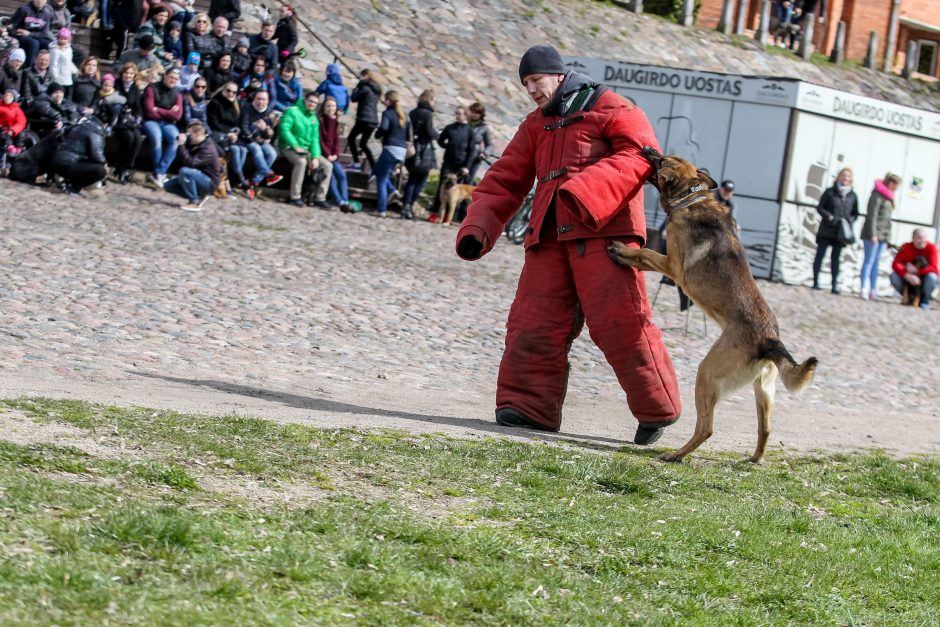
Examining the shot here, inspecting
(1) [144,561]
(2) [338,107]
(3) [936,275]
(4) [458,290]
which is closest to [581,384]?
(4) [458,290]

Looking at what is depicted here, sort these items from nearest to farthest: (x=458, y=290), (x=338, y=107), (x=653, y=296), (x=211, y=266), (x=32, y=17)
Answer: (x=211, y=266) → (x=458, y=290) → (x=653, y=296) → (x=32, y=17) → (x=338, y=107)

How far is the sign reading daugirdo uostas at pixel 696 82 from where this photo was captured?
71.8ft

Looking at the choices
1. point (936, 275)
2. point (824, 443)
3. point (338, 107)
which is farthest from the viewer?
point (936, 275)

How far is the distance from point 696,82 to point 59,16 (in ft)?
33.3

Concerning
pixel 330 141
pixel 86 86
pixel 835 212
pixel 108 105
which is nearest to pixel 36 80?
pixel 86 86

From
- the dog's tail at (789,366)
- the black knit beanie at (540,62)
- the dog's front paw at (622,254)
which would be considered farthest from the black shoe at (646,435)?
the black knit beanie at (540,62)

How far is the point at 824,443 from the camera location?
878 centimetres

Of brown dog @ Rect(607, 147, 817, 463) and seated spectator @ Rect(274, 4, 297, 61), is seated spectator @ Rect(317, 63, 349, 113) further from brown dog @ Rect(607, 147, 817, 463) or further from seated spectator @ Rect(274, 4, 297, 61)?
brown dog @ Rect(607, 147, 817, 463)

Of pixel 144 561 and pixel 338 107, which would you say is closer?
pixel 144 561

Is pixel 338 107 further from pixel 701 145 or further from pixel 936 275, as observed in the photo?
pixel 936 275

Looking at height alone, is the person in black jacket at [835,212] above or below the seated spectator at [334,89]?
below

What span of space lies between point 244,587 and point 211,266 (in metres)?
10.0

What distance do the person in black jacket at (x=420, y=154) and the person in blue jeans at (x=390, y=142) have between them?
0.26m

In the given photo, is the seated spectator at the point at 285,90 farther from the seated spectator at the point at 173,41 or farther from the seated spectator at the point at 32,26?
the seated spectator at the point at 32,26
